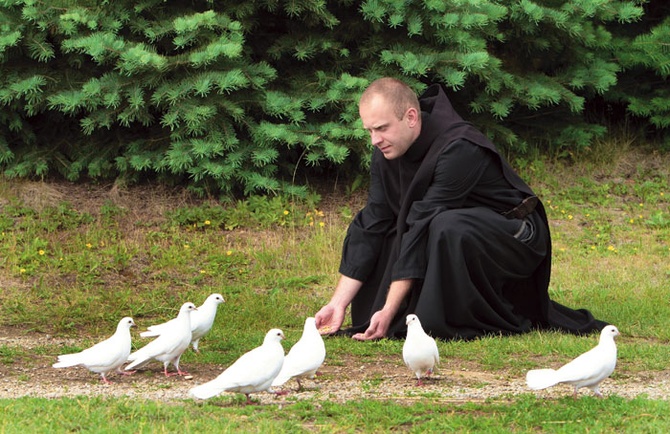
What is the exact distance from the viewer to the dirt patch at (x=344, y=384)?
5289mm

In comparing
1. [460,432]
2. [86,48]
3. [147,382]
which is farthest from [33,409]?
[86,48]

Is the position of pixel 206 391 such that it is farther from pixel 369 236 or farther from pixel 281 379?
pixel 369 236

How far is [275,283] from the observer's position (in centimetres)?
Result: 891

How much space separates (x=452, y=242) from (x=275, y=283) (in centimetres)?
264

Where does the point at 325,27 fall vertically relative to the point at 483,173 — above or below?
above

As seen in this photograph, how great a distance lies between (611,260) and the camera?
9.51m

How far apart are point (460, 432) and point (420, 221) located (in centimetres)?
234

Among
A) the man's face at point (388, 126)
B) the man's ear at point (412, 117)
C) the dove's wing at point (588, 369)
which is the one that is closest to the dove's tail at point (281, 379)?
the dove's wing at point (588, 369)

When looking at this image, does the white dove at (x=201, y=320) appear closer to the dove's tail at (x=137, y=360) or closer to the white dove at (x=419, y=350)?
the dove's tail at (x=137, y=360)

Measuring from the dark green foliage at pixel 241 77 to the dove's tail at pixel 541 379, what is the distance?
514 centimetres

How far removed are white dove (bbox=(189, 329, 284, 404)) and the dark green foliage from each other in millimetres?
4828

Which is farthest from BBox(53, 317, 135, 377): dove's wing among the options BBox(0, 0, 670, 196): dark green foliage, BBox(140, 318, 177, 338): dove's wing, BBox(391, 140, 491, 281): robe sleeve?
BBox(0, 0, 670, 196): dark green foliage

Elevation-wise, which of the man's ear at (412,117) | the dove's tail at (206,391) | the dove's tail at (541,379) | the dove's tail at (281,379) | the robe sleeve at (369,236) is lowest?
the dove's tail at (281,379)

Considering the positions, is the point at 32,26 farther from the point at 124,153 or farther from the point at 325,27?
the point at 325,27
